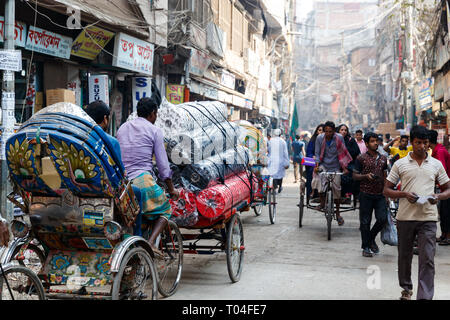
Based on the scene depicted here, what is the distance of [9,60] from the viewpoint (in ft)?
24.7

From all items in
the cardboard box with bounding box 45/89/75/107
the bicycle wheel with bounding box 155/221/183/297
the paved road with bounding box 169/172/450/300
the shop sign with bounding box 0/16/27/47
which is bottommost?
the paved road with bounding box 169/172/450/300

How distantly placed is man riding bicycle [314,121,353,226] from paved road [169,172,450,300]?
893 millimetres

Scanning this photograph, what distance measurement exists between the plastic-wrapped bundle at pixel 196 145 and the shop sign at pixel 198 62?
9919 millimetres

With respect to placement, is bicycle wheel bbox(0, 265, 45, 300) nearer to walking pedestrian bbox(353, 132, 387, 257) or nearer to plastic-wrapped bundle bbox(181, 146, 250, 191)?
plastic-wrapped bundle bbox(181, 146, 250, 191)

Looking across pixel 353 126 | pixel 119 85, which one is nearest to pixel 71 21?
pixel 119 85

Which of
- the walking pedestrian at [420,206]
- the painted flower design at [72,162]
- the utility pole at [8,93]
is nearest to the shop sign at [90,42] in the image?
the utility pole at [8,93]

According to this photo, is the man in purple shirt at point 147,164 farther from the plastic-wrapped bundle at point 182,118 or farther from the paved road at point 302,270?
the paved road at point 302,270

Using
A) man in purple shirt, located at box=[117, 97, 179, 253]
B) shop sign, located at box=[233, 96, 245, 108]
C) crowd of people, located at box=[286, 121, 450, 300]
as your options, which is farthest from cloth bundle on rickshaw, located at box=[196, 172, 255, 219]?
shop sign, located at box=[233, 96, 245, 108]

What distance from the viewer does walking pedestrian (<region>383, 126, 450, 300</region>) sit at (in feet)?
16.8

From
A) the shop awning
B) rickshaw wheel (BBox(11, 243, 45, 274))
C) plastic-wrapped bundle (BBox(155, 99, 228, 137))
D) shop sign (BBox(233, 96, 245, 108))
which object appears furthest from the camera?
shop sign (BBox(233, 96, 245, 108))

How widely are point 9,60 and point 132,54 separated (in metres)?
5.83

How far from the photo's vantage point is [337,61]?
257ft

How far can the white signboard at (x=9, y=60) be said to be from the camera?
24.7 feet
